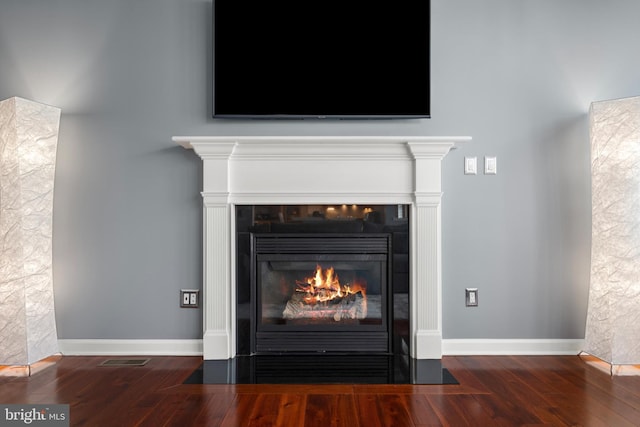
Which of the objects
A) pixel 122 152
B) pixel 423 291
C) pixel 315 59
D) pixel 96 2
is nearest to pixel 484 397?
pixel 423 291

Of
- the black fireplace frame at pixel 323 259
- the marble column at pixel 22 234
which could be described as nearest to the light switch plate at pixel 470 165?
the black fireplace frame at pixel 323 259

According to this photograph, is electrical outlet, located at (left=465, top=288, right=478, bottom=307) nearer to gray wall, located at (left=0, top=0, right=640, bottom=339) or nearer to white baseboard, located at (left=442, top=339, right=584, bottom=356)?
gray wall, located at (left=0, top=0, right=640, bottom=339)

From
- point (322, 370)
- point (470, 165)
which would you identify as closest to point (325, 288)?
point (322, 370)

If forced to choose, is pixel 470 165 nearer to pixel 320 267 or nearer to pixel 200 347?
pixel 320 267

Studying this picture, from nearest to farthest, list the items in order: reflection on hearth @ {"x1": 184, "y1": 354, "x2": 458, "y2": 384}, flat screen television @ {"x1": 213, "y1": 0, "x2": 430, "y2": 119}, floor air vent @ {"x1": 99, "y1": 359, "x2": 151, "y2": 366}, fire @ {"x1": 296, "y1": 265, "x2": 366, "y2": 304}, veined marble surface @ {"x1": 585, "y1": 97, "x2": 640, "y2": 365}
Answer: reflection on hearth @ {"x1": 184, "y1": 354, "x2": 458, "y2": 384}
veined marble surface @ {"x1": 585, "y1": 97, "x2": 640, "y2": 365}
floor air vent @ {"x1": 99, "y1": 359, "x2": 151, "y2": 366}
flat screen television @ {"x1": 213, "y1": 0, "x2": 430, "y2": 119}
fire @ {"x1": 296, "y1": 265, "x2": 366, "y2": 304}

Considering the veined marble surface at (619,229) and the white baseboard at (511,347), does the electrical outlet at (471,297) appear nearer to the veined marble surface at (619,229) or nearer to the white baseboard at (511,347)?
the white baseboard at (511,347)

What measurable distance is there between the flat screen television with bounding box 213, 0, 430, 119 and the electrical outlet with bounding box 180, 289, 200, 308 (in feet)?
3.57

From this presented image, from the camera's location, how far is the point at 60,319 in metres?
3.00

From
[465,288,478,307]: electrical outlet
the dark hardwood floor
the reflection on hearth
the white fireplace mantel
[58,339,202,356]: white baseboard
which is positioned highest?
the white fireplace mantel

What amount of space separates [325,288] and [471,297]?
2.96 ft

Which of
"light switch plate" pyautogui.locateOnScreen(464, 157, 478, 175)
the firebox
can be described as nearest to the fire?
the firebox

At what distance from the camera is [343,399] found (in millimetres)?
2238

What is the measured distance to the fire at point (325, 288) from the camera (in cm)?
303

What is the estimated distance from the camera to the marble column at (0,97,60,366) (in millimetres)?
2650
